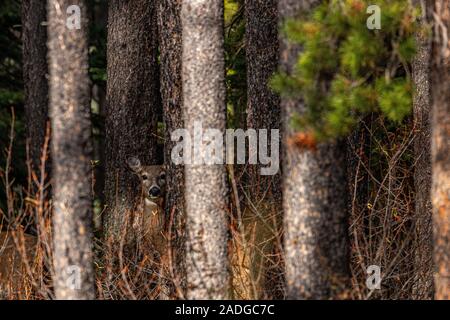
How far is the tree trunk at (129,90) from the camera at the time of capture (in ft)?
49.0

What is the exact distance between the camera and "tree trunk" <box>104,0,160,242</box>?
49.0 feet

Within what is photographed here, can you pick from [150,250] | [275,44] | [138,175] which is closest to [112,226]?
[138,175]

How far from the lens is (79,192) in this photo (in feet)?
30.7

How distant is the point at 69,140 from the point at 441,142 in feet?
11.3

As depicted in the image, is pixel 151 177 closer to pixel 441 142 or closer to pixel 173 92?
pixel 173 92

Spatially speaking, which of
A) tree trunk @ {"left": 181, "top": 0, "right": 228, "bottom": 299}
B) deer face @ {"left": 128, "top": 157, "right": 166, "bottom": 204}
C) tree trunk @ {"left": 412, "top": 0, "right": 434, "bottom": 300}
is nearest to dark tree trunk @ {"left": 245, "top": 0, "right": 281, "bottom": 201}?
deer face @ {"left": 128, "top": 157, "right": 166, "bottom": 204}

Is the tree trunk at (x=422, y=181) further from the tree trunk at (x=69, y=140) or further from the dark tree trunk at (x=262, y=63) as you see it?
the tree trunk at (x=69, y=140)

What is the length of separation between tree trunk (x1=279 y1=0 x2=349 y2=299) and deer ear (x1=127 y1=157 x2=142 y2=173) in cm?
547

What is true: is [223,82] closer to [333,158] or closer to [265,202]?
[333,158]

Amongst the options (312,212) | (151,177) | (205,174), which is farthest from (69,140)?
(151,177)

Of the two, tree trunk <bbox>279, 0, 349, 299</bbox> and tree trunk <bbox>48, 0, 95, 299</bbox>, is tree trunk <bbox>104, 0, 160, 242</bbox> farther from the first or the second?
tree trunk <bbox>279, 0, 349, 299</bbox>

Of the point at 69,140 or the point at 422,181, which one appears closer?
the point at 69,140

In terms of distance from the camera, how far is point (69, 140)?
9320 mm
